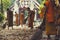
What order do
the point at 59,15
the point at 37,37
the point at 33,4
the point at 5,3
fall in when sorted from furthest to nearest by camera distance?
the point at 33,4
the point at 5,3
the point at 59,15
the point at 37,37

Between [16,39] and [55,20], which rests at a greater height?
[55,20]

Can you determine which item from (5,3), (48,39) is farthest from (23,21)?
(5,3)

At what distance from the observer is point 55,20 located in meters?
6.22

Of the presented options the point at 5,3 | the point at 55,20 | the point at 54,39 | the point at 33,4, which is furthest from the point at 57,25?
the point at 33,4

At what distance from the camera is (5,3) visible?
3125cm

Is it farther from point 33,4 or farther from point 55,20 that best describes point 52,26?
point 33,4

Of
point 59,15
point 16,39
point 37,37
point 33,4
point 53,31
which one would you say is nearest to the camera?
→ point 37,37

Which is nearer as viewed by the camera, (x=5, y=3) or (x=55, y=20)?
(x=55, y=20)

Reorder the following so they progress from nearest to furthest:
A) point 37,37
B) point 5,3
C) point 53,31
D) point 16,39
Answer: point 37,37
point 53,31
point 16,39
point 5,3

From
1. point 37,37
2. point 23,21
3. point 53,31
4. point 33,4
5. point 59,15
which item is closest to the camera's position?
point 37,37

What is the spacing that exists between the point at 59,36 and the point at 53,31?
0.89ft

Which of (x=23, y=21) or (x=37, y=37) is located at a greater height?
(x=37, y=37)

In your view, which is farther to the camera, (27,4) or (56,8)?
(27,4)

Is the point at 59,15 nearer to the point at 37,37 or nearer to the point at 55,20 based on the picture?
the point at 55,20
